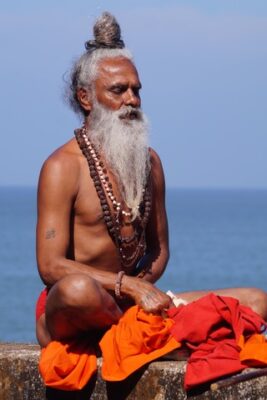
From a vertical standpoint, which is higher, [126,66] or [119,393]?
[126,66]

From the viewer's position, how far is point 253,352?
7523 millimetres

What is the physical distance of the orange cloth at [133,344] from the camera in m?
7.58

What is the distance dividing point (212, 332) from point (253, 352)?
23 centimetres

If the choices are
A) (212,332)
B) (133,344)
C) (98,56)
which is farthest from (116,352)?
(98,56)

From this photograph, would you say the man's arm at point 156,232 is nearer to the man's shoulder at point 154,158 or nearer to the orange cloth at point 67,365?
the man's shoulder at point 154,158

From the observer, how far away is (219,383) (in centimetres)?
736

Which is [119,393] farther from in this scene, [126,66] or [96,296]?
[126,66]

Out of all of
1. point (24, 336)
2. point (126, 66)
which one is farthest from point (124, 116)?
point (24, 336)

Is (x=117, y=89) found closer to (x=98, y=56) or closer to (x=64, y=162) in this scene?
(x=98, y=56)

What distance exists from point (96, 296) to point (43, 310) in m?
0.61

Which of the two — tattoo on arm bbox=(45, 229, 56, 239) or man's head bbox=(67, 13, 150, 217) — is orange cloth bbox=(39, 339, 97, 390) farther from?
man's head bbox=(67, 13, 150, 217)

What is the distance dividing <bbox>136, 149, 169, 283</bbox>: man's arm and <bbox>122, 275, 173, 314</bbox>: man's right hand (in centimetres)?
48

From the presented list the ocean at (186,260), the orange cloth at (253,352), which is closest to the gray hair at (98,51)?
the orange cloth at (253,352)

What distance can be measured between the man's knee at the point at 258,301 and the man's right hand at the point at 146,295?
514 mm
